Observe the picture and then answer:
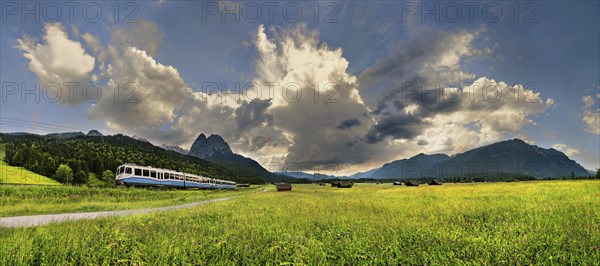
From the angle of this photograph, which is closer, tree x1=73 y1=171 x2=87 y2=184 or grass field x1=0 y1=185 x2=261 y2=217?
grass field x1=0 y1=185 x2=261 y2=217

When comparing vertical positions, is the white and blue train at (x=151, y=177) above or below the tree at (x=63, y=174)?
above

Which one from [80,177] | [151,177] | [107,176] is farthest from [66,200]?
[107,176]

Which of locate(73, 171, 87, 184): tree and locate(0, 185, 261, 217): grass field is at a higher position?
locate(0, 185, 261, 217): grass field

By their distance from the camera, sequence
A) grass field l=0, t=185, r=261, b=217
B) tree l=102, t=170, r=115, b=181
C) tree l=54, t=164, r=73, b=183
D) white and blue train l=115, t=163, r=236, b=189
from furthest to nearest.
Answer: tree l=102, t=170, r=115, b=181
tree l=54, t=164, r=73, b=183
white and blue train l=115, t=163, r=236, b=189
grass field l=0, t=185, r=261, b=217

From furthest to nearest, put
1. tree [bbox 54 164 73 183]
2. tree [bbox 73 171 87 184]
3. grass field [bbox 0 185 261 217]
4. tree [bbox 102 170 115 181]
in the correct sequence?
tree [bbox 102 170 115 181]
tree [bbox 73 171 87 184]
tree [bbox 54 164 73 183]
grass field [bbox 0 185 261 217]

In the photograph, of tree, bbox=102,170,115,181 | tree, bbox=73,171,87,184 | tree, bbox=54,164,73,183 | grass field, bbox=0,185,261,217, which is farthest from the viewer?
tree, bbox=102,170,115,181

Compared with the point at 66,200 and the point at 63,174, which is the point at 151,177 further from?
the point at 63,174

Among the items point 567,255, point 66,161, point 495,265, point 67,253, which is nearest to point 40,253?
point 67,253

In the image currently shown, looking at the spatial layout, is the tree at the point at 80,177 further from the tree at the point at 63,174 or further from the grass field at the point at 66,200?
the grass field at the point at 66,200

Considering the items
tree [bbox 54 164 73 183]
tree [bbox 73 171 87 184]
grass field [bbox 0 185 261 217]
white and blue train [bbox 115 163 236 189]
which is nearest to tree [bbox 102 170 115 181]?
tree [bbox 73 171 87 184]

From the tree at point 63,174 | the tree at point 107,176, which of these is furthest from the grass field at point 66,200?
the tree at point 107,176

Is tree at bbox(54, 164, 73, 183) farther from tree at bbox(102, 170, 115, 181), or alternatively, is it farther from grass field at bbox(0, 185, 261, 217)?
grass field at bbox(0, 185, 261, 217)

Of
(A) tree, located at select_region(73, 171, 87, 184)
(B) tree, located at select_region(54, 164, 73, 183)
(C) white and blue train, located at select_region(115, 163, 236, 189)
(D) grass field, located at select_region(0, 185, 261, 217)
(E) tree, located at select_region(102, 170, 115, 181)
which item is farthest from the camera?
(E) tree, located at select_region(102, 170, 115, 181)

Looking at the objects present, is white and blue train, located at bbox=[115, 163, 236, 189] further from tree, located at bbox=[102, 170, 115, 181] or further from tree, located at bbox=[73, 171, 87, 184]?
tree, located at bbox=[102, 170, 115, 181]
